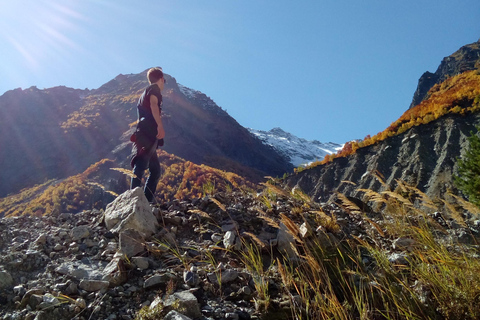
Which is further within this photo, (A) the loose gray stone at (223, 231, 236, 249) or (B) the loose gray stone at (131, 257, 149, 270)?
(A) the loose gray stone at (223, 231, 236, 249)

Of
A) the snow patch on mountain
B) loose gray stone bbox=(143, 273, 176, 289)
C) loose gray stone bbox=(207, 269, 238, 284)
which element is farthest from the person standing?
the snow patch on mountain

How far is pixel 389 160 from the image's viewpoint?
23.3 m

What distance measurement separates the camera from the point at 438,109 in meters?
24.0

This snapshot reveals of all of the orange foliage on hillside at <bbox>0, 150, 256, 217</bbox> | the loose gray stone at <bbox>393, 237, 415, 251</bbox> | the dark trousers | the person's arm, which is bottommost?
the orange foliage on hillside at <bbox>0, 150, 256, 217</bbox>

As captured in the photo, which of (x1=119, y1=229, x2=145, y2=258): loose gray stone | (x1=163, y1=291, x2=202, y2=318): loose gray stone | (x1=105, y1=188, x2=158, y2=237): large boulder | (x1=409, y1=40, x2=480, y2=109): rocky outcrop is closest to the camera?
(x1=163, y1=291, x2=202, y2=318): loose gray stone

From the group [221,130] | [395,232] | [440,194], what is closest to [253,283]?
[395,232]

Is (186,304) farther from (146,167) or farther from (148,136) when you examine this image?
(148,136)

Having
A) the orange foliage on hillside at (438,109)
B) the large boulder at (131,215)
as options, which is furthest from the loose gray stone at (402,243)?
the orange foliage on hillside at (438,109)

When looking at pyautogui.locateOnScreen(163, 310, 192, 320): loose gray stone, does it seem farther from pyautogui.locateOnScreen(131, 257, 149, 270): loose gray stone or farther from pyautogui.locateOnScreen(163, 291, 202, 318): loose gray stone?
pyautogui.locateOnScreen(131, 257, 149, 270): loose gray stone

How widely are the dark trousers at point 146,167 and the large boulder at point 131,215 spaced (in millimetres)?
443

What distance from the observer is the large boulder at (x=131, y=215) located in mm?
3727

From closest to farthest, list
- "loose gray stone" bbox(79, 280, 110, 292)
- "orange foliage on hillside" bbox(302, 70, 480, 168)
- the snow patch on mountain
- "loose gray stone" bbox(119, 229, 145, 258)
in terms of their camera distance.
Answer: "loose gray stone" bbox(79, 280, 110, 292) → "loose gray stone" bbox(119, 229, 145, 258) → "orange foliage on hillside" bbox(302, 70, 480, 168) → the snow patch on mountain

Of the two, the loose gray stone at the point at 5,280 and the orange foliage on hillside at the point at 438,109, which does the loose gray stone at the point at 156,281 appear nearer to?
the loose gray stone at the point at 5,280

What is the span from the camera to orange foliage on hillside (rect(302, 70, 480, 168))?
73.3 feet
